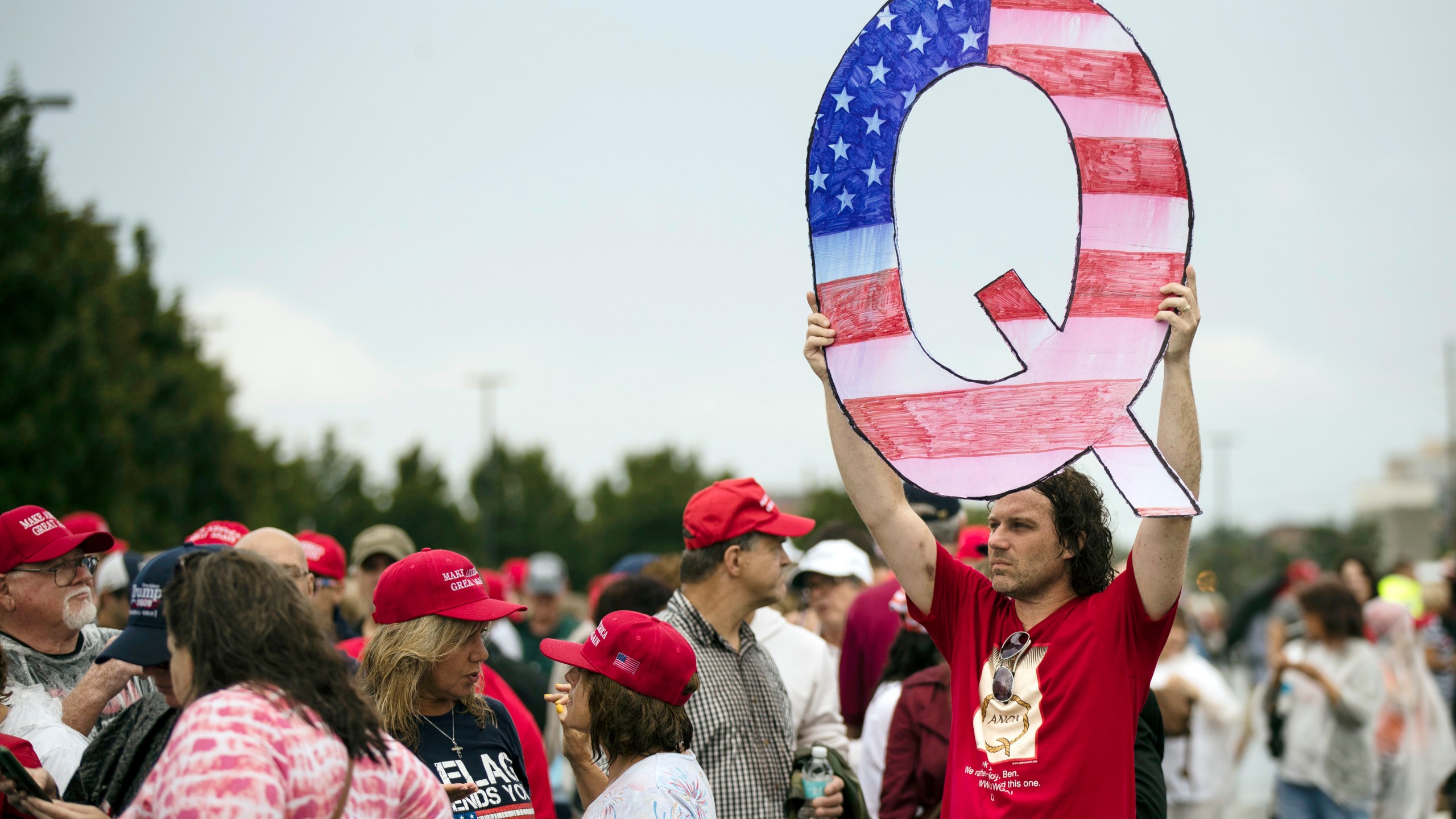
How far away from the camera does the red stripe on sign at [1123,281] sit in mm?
2793

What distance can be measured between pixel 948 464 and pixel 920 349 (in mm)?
Result: 289

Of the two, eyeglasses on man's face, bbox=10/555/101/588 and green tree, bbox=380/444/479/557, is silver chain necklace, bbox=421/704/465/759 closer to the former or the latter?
eyeglasses on man's face, bbox=10/555/101/588

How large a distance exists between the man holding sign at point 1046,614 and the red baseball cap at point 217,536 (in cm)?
287

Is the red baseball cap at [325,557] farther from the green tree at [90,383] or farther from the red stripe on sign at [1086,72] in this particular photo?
the green tree at [90,383]

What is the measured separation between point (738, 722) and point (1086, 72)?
7.47ft

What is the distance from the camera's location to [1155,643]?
286 cm

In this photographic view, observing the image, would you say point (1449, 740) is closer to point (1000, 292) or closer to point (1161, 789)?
point (1161, 789)

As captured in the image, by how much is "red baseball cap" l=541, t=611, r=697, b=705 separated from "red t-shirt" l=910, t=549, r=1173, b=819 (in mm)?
703

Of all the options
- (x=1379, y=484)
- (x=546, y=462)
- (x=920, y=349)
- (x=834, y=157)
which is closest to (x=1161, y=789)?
(x=920, y=349)

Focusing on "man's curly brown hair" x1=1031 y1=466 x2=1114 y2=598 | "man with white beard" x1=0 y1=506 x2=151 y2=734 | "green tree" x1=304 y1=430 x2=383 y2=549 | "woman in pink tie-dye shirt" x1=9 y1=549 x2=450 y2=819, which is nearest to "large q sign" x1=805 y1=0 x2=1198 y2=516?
"man's curly brown hair" x1=1031 y1=466 x2=1114 y2=598

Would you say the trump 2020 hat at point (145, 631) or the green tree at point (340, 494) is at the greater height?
the trump 2020 hat at point (145, 631)

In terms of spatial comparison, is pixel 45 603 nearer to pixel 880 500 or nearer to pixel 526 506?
pixel 880 500

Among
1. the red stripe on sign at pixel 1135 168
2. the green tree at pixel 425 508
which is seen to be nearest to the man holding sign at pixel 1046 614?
the red stripe on sign at pixel 1135 168

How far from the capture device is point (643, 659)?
311cm
